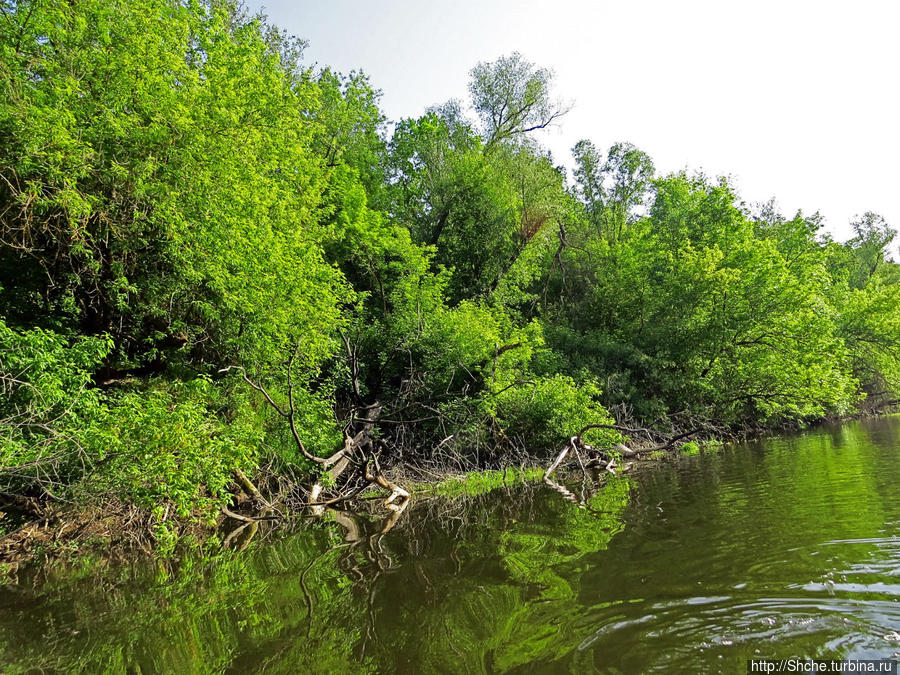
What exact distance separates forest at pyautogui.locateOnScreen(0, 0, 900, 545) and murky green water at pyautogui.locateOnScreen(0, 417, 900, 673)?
2253mm

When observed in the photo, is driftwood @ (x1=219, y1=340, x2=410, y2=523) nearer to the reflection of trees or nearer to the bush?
the reflection of trees

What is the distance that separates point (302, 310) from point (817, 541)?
10.7 m

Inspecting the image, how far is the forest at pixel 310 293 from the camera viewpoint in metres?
7.93

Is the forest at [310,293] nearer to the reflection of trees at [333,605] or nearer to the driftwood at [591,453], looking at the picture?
the driftwood at [591,453]

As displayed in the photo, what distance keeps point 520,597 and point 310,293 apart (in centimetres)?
1022

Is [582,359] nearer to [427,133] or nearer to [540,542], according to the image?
[427,133]

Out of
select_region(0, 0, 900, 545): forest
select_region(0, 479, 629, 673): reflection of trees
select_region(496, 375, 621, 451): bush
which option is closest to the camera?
select_region(0, 479, 629, 673): reflection of trees

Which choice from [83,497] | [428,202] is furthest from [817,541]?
[428,202]

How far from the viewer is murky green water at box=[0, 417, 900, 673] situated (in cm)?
290

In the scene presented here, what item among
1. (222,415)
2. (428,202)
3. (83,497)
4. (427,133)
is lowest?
(83,497)

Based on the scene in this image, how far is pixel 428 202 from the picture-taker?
78.0 ft

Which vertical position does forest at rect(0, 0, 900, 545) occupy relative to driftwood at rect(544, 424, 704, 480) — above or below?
above

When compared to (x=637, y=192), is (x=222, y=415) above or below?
below

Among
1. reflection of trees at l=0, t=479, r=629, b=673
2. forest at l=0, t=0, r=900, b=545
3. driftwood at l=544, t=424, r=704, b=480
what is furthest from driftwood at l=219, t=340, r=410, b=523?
driftwood at l=544, t=424, r=704, b=480
